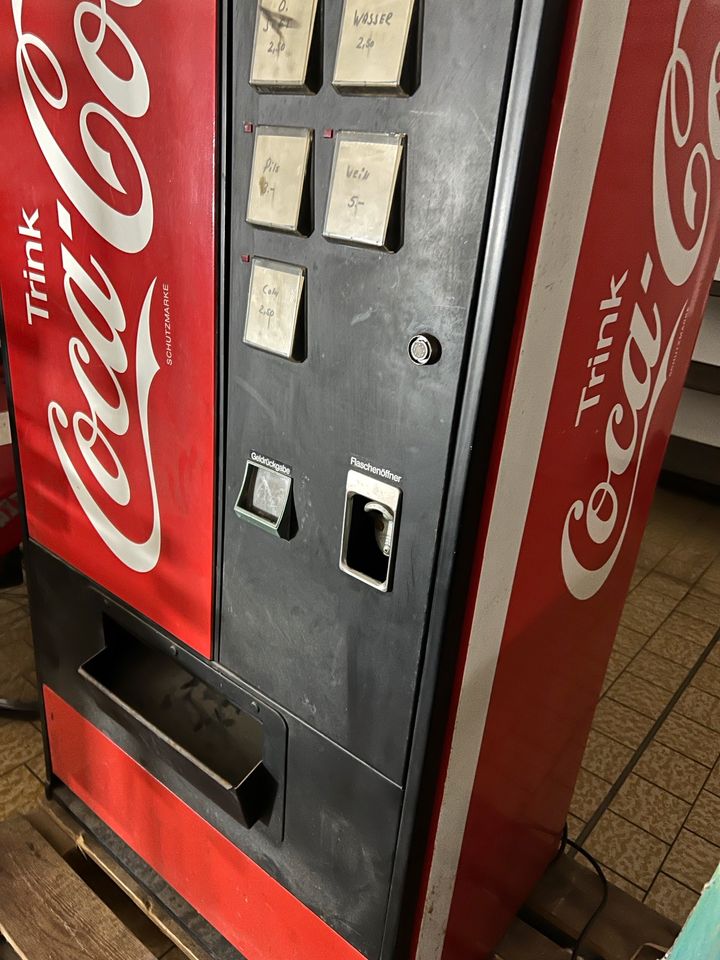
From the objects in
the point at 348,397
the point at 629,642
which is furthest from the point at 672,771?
the point at 348,397

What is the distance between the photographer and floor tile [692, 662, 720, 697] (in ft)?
8.95

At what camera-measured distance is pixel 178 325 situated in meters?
1.17

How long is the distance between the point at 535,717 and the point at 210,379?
0.84 meters

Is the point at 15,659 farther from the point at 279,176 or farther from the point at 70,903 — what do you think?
the point at 279,176

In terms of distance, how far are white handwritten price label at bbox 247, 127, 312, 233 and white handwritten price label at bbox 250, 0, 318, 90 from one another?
2.2 inches

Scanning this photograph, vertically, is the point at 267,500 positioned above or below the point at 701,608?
above

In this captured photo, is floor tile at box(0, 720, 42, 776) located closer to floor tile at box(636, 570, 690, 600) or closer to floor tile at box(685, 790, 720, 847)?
floor tile at box(685, 790, 720, 847)

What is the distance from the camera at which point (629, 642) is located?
2965mm

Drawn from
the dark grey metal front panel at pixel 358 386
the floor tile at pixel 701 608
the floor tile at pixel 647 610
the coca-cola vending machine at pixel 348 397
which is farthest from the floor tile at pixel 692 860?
the dark grey metal front panel at pixel 358 386

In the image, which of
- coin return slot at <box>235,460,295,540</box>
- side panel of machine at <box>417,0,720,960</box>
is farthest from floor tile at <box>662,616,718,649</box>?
coin return slot at <box>235,460,295,540</box>

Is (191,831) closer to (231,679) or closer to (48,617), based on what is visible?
(231,679)

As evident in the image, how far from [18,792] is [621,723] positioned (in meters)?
1.84

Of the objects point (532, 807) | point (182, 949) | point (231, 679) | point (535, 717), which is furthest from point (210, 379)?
point (182, 949)

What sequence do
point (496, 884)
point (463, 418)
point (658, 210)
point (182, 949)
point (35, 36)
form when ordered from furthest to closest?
point (182, 949) → point (496, 884) → point (35, 36) → point (658, 210) → point (463, 418)
